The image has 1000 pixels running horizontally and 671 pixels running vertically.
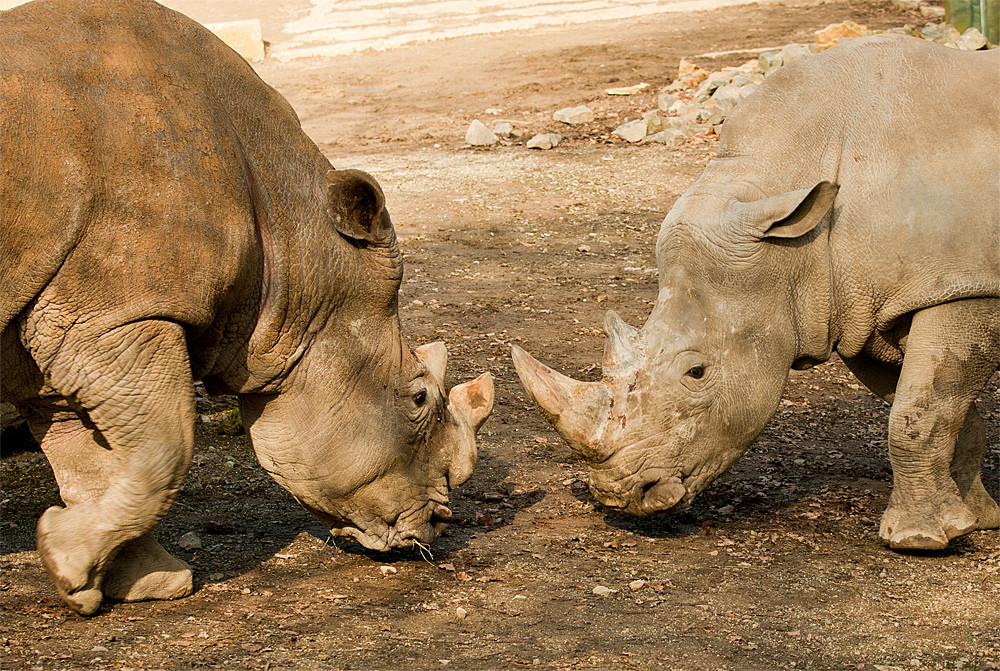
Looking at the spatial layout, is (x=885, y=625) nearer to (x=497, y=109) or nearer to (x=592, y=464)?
(x=592, y=464)

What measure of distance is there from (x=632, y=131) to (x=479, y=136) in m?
1.81

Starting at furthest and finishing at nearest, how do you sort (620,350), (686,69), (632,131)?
(686,69) → (632,131) → (620,350)

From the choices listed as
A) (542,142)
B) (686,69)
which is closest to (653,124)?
(542,142)

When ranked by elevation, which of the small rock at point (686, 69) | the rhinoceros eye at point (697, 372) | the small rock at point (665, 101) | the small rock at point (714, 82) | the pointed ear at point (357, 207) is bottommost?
the small rock at point (665, 101)

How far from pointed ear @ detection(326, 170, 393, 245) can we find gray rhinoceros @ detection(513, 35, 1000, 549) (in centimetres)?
101

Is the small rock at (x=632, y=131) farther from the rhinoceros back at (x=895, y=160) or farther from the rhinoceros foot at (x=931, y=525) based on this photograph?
the rhinoceros foot at (x=931, y=525)

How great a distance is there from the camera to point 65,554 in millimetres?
4555

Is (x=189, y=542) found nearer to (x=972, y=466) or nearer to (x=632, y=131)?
(x=972, y=466)

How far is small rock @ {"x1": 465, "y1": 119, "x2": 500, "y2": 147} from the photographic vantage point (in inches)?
587

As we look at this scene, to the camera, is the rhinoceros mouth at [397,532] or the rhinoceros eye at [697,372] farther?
the rhinoceros eye at [697,372]

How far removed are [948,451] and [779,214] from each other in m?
1.33

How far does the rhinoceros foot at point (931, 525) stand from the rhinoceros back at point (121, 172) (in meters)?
3.03

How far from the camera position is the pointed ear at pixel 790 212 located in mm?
5293

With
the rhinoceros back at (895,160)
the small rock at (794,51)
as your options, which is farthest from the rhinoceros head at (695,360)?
the small rock at (794,51)
